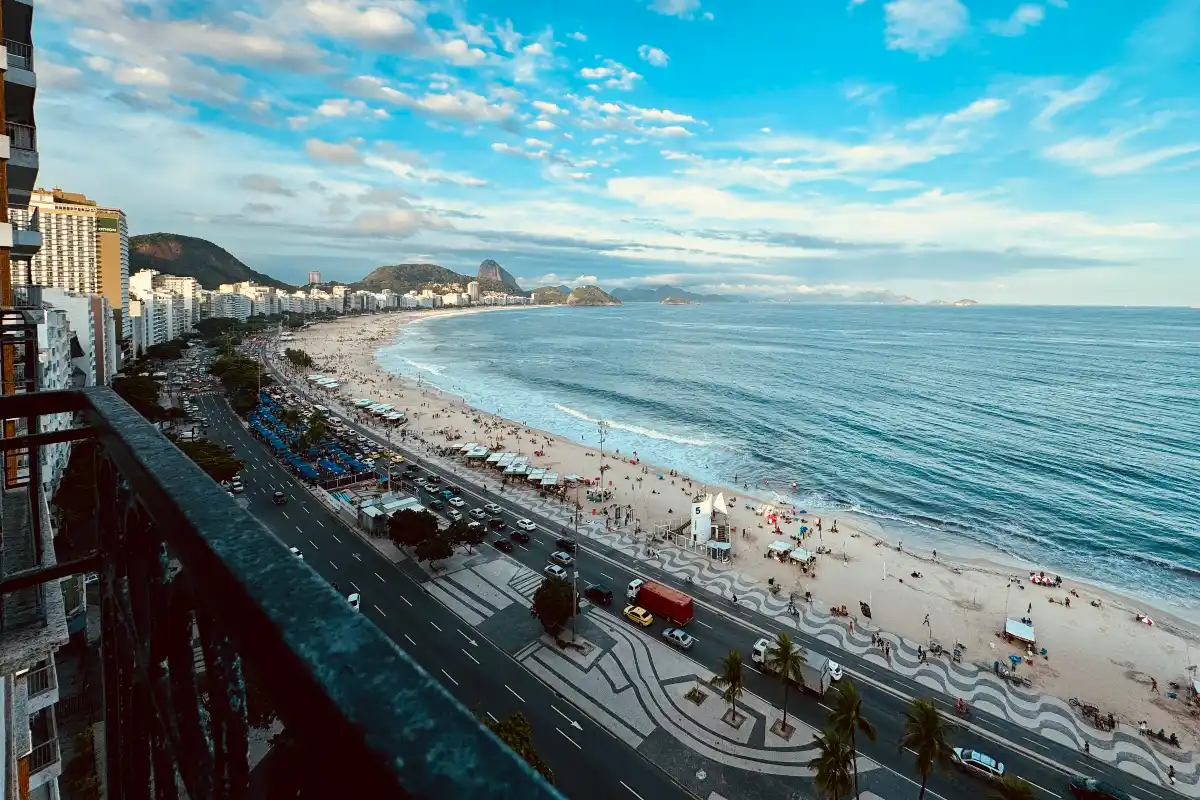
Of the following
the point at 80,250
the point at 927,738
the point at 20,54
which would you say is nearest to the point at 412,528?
the point at 20,54

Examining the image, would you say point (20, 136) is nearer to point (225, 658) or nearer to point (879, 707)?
point (225, 658)

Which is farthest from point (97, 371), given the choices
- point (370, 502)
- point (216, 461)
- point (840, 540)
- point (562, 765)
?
point (840, 540)

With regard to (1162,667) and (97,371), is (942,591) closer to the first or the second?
(1162,667)

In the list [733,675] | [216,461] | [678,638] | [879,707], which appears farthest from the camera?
[216,461]

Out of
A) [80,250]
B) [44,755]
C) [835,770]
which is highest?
[80,250]

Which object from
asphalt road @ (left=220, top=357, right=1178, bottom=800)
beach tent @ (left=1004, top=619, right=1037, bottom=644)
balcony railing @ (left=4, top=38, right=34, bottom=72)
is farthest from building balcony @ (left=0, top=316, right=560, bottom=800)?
beach tent @ (left=1004, top=619, right=1037, bottom=644)

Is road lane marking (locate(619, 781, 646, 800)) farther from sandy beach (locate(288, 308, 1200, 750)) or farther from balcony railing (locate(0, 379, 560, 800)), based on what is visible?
balcony railing (locate(0, 379, 560, 800))
